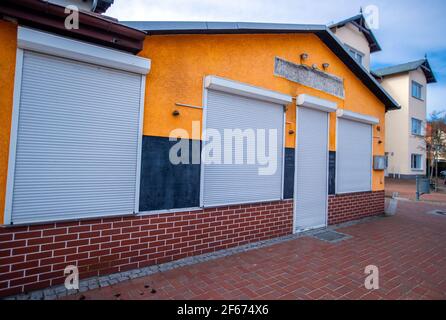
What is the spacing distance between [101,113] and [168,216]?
1.97 metres

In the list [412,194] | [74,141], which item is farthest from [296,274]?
[412,194]

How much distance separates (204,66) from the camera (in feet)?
15.4

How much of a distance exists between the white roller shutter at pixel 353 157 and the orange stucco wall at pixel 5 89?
746cm

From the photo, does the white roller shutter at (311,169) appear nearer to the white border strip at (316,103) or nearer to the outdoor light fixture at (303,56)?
the white border strip at (316,103)

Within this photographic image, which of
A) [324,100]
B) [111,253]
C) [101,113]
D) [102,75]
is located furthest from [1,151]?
[324,100]

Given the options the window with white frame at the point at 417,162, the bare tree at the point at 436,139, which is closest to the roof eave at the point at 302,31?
the bare tree at the point at 436,139

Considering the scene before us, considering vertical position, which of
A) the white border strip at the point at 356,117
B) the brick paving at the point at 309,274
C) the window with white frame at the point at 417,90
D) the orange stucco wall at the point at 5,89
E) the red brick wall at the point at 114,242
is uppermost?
the window with white frame at the point at 417,90

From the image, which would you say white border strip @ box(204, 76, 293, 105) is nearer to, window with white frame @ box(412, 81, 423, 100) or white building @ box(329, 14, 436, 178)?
white building @ box(329, 14, 436, 178)

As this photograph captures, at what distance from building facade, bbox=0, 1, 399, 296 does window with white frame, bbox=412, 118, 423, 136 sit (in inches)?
911

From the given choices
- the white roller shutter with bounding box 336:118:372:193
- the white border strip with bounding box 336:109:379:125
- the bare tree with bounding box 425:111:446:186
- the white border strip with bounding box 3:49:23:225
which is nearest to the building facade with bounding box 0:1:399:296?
the white border strip with bounding box 3:49:23:225

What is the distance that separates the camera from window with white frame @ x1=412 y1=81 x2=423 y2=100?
24.0 m

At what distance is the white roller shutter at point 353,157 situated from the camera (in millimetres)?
7484

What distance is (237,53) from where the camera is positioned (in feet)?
16.9

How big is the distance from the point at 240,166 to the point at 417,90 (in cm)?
2802
